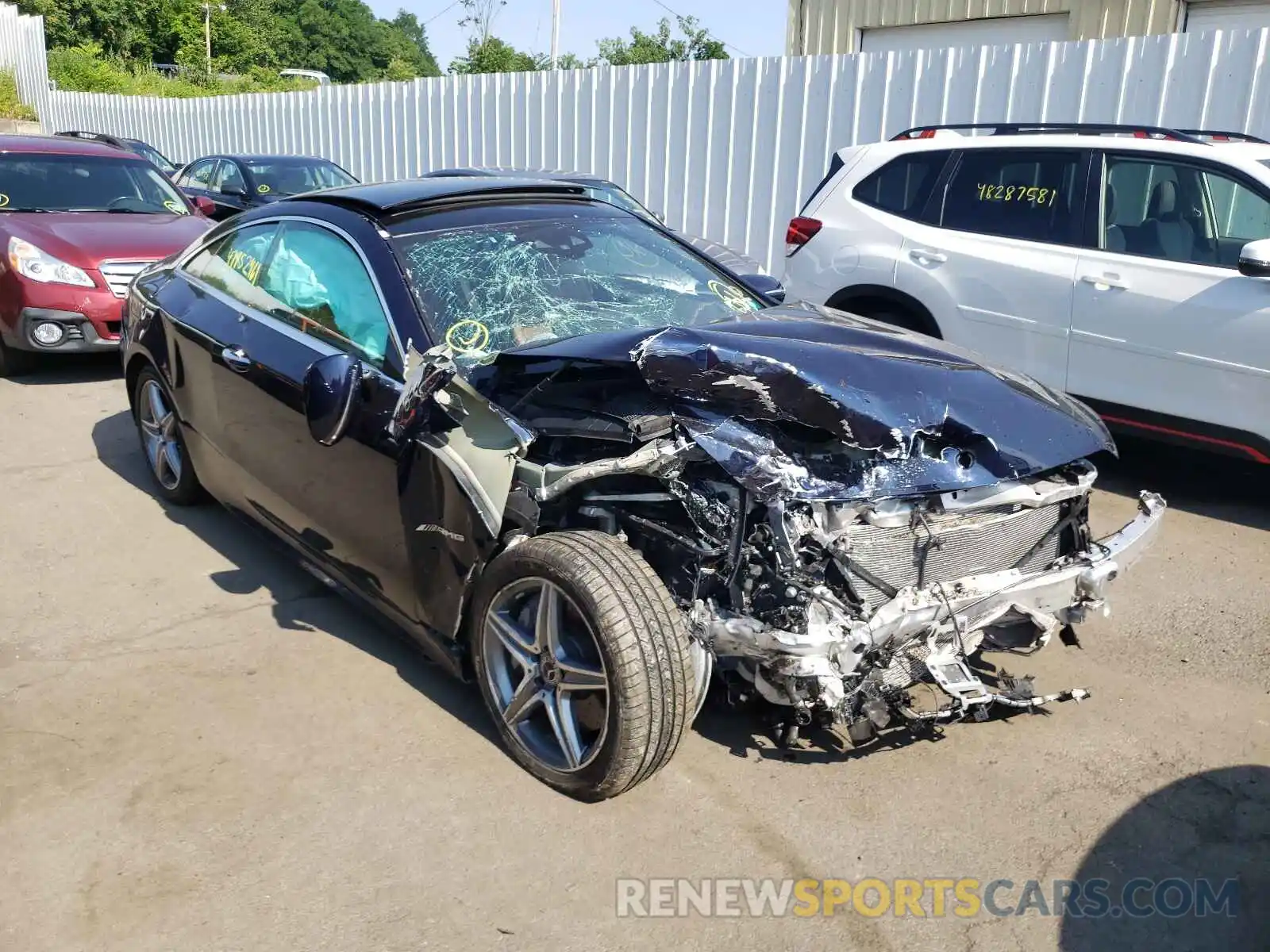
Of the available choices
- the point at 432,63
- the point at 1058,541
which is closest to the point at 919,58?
the point at 1058,541

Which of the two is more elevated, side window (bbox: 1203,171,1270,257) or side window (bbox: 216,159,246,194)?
side window (bbox: 1203,171,1270,257)

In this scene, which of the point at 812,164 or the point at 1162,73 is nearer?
the point at 1162,73

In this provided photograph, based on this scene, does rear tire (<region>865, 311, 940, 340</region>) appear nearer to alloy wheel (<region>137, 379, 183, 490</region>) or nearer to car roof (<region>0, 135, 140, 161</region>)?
alloy wheel (<region>137, 379, 183, 490</region>)

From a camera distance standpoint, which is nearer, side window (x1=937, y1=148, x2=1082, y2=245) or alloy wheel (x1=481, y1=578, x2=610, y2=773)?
alloy wheel (x1=481, y1=578, x2=610, y2=773)

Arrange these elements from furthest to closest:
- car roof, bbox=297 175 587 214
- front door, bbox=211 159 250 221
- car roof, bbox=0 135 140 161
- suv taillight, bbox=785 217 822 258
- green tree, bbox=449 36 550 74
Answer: green tree, bbox=449 36 550 74
front door, bbox=211 159 250 221
car roof, bbox=0 135 140 161
suv taillight, bbox=785 217 822 258
car roof, bbox=297 175 587 214

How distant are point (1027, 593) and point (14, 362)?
7835 millimetres

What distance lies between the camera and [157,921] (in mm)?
2762

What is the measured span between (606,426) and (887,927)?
1.55 metres

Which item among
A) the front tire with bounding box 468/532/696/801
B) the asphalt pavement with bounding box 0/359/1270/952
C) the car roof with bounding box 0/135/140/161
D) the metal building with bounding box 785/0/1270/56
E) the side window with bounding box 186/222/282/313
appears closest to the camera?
the asphalt pavement with bounding box 0/359/1270/952

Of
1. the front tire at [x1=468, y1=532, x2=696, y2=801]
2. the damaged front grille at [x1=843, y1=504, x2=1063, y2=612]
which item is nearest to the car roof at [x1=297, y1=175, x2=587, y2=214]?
the front tire at [x1=468, y1=532, x2=696, y2=801]

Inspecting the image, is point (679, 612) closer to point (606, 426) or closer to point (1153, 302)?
point (606, 426)

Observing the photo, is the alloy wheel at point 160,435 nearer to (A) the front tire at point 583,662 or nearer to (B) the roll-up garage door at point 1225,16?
(A) the front tire at point 583,662

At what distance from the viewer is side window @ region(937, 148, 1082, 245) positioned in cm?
623

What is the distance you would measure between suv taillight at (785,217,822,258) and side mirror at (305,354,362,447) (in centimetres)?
430
